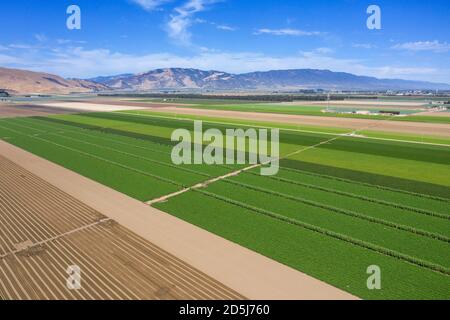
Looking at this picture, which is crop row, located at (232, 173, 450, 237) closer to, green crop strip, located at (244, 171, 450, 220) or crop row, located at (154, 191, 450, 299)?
green crop strip, located at (244, 171, 450, 220)

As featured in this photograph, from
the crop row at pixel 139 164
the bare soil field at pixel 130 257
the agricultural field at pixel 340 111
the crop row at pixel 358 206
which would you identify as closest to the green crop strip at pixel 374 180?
the crop row at pixel 358 206

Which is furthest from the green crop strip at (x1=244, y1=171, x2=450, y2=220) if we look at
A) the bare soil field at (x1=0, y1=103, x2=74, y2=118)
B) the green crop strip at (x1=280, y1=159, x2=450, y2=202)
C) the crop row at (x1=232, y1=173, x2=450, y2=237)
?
the bare soil field at (x1=0, y1=103, x2=74, y2=118)

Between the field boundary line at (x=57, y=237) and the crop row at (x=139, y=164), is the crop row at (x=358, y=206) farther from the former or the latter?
the field boundary line at (x=57, y=237)

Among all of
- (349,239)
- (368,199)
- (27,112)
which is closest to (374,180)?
(368,199)

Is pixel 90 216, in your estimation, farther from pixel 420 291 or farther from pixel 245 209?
pixel 420 291

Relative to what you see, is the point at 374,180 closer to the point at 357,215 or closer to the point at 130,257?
the point at 357,215

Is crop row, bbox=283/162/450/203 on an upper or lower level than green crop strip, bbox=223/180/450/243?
upper

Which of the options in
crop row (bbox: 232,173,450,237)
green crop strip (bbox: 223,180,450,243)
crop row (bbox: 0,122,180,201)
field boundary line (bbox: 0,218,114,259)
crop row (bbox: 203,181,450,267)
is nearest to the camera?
crop row (bbox: 203,181,450,267)
